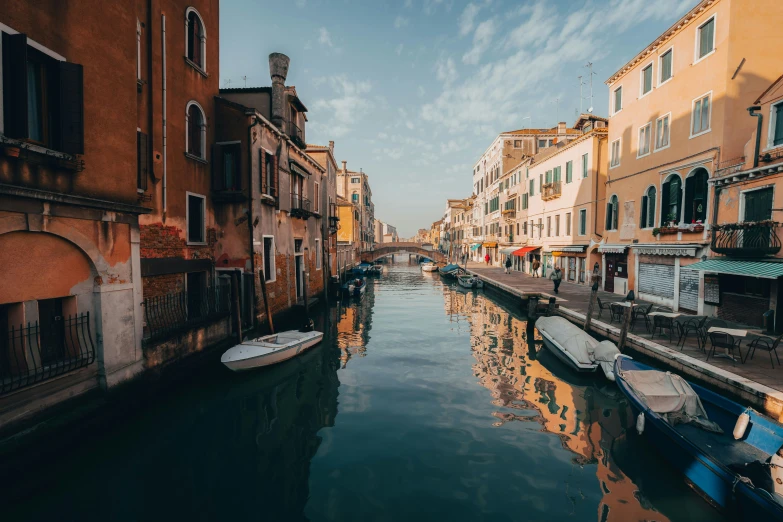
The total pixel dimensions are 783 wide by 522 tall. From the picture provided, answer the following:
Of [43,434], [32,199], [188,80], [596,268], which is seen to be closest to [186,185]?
[188,80]

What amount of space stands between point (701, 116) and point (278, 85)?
54.0 ft

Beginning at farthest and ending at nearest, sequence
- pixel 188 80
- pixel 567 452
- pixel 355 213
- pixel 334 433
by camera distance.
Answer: pixel 355 213 → pixel 188 80 → pixel 334 433 → pixel 567 452

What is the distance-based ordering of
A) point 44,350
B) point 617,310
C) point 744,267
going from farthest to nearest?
1. point 617,310
2. point 744,267
3. point 44,350

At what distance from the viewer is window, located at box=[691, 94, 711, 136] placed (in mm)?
13000

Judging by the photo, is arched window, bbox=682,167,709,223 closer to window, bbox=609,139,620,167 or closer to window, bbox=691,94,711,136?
window, bbox=691,94,711,136

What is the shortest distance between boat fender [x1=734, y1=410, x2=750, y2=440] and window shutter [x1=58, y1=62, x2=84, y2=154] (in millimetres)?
11672

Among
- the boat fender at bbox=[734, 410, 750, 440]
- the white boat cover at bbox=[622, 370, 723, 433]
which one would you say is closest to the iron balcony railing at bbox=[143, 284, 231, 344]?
the white boat cover at bbox=[622, 370, 723, 433]

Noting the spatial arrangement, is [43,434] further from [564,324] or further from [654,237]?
[654,237]

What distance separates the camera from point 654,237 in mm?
15680

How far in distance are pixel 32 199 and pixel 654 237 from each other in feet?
64.2

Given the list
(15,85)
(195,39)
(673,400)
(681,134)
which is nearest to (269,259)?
(195,39)

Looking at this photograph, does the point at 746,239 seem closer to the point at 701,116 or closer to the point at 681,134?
the point at 701,116

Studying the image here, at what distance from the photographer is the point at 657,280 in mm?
15609

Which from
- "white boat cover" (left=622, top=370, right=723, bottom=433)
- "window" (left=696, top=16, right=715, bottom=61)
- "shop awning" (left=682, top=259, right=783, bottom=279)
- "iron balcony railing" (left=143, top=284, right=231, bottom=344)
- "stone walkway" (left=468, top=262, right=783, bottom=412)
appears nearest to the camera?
"white boat cover" (left=622, top=370, right=723, bottom=433)
